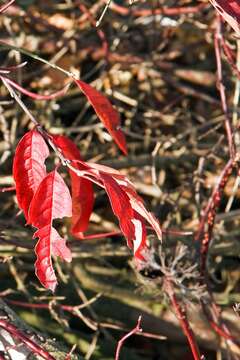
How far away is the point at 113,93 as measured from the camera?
8.02 ft

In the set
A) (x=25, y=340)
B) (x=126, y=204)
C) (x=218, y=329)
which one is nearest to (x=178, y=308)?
(x=218, y=329)

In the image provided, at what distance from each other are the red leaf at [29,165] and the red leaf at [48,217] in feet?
0.26

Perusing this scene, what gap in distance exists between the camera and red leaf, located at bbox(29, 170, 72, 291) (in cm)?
114

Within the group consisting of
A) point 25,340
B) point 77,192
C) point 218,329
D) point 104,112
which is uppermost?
point 104,112

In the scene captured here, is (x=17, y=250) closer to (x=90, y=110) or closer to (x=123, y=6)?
(x=90, y=110)

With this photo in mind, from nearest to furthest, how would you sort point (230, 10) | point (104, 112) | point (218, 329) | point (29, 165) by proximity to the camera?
point (230, 10)
point (29, 165)
point (104, 112)
point (218, 329)

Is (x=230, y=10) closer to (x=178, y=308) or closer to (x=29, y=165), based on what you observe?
(x=29, y=165)

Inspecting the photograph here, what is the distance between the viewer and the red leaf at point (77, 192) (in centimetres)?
132

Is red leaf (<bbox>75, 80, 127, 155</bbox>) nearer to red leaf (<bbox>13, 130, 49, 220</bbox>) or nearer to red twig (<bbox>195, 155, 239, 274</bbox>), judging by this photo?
red leaf (<bbox>13, 130, 49, 220</bbox>)

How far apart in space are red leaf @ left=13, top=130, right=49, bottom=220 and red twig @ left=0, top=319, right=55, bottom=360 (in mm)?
237

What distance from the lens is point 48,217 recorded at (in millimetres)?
1148

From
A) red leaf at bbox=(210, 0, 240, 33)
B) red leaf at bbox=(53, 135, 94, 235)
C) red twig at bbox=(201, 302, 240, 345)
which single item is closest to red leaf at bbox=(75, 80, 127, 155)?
red leaf at bbox=(53, 135, 94, 235)

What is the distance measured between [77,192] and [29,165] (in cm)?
13

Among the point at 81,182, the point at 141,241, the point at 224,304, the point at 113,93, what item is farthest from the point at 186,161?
the point at 141,241
